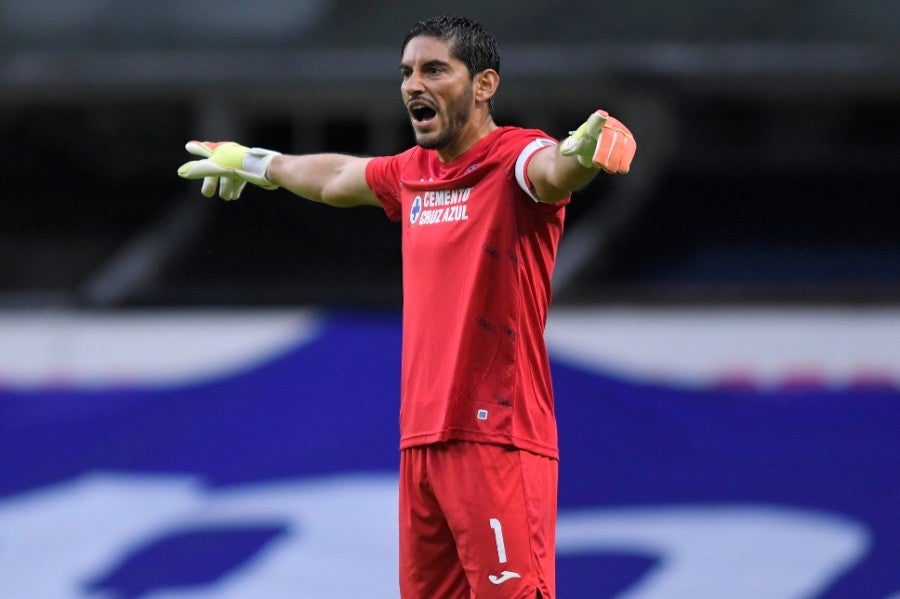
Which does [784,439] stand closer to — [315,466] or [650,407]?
[650,407]

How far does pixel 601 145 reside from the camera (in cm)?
299

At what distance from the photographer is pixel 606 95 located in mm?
8938

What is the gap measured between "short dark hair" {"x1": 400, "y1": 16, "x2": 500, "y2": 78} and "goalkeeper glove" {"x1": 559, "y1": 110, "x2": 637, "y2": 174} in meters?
0.50

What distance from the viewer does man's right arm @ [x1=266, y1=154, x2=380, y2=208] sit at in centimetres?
388

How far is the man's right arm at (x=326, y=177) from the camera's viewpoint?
3881 mm

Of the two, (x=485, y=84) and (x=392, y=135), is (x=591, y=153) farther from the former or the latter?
(x=392, y=135)

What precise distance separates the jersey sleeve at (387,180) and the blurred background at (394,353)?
8.53 feet

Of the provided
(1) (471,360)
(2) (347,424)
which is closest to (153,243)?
(2) (347,424)

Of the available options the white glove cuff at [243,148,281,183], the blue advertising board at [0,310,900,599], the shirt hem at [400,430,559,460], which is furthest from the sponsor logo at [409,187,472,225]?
the blue advertising board at [0,310,900,599]

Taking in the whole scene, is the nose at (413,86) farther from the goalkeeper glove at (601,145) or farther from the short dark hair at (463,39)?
the goalkeeper glove at (601,145)

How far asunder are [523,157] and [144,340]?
3692mm

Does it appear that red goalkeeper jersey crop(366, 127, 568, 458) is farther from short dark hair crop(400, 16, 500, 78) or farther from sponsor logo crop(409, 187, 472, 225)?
short dark hair crop(400, 16, 500, 78)

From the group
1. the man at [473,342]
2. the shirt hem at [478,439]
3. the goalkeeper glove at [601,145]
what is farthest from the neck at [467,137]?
the shirt hem at [478,439]

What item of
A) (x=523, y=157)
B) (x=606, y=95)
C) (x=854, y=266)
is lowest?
(x=523, y=157)
